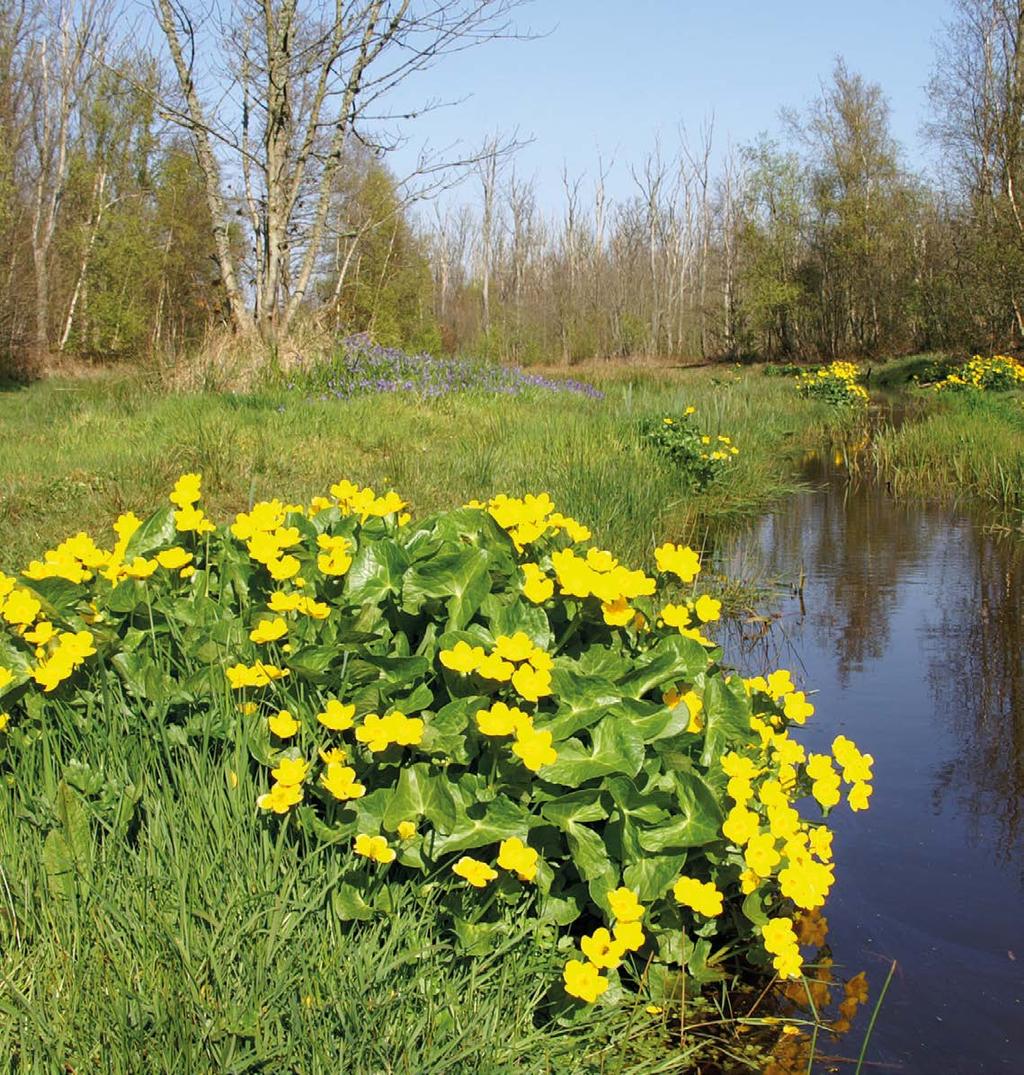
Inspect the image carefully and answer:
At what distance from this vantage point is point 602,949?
1.71m

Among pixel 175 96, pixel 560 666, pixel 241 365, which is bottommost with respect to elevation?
pixel 560 666

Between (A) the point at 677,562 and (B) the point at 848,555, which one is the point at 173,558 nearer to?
(A) the point at 677,562

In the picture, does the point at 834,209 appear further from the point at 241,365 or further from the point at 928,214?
the point at 241,365

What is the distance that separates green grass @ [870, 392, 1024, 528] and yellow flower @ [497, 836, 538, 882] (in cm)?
588

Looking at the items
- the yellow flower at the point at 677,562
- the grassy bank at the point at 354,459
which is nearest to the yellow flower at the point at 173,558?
the yellow flower at the point at 677,562

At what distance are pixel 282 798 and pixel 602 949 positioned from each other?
0.63 m

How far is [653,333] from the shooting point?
43.2 metres

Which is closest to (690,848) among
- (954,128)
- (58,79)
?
(954,128)

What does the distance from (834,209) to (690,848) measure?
34490 millimetres

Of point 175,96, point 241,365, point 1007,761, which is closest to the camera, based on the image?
point 1007,761

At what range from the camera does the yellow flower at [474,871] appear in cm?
170

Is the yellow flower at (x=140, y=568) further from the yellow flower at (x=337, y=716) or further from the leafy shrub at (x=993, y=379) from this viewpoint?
the leafy shrub at (x=993, y=379)

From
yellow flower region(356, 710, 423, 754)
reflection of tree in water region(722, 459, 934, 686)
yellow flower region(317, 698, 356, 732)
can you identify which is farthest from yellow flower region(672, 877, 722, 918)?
reflection of tree in water region(722, 459, 934, 686)

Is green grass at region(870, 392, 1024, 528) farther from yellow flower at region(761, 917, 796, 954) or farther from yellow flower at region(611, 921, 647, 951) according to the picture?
yellow flower at region(611, 921, 647, 951)
